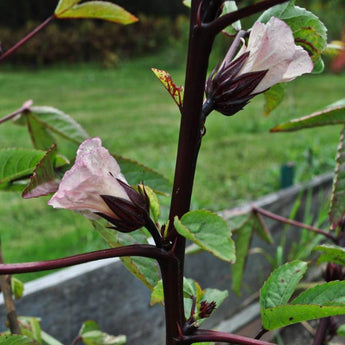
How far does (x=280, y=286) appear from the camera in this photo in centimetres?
42

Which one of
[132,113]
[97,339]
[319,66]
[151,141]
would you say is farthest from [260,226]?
[132,113]

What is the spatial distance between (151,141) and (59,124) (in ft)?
7.53

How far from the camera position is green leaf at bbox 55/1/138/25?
0.53m

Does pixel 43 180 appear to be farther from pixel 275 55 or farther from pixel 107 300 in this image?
pixel 107 300

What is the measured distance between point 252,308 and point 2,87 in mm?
3942

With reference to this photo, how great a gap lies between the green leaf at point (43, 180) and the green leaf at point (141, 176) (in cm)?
9

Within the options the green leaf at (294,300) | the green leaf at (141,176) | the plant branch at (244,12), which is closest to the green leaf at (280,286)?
the green leaf at (294,300)

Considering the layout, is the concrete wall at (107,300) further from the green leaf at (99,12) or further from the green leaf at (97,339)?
the green leaf at (99,12)

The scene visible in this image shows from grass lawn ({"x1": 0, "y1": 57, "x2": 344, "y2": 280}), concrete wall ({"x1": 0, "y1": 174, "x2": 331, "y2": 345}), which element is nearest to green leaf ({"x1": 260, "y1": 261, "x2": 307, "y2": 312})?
concrete wall ({"x1": 0, "y1": 174, "x2": 331, "y2": 345})

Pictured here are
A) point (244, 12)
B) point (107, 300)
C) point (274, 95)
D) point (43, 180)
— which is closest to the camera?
point (244, 12)

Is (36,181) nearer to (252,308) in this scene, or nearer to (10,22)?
(252,308)

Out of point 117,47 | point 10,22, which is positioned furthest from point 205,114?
point 10,22

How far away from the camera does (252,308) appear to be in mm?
1321

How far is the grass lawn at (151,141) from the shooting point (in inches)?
67.9
